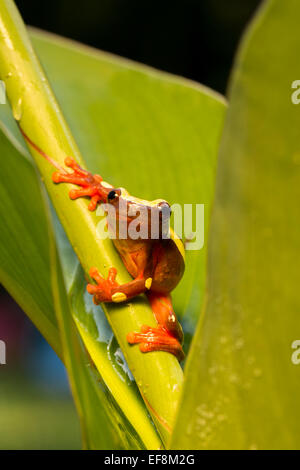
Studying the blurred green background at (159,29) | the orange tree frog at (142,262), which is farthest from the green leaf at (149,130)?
the blurred green background at (159,29)

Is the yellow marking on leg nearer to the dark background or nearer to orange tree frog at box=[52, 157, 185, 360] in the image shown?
orange tree frog at box=[52, 157, 185, 360]

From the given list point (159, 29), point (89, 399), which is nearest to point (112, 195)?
point (89, 399)

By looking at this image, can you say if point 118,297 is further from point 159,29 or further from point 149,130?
point 159,29

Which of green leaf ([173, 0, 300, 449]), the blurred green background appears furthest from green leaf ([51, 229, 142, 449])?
the blurred green background

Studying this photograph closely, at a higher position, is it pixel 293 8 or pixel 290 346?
pixel 293 8

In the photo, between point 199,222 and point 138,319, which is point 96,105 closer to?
point 199,222

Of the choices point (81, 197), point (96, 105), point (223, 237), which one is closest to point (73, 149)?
point (81, 197)

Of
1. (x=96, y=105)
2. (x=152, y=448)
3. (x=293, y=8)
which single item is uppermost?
(x=293, y=8)
